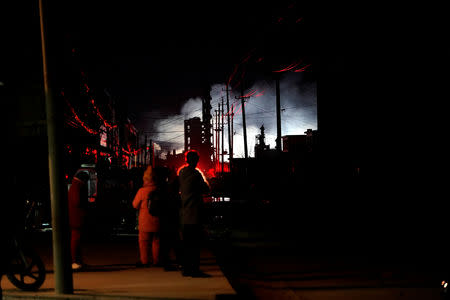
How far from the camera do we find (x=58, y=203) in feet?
21.5

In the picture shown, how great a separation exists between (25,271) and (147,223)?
2490 mm

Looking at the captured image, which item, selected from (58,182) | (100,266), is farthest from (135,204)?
(58,182)

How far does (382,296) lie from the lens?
7.29 meters

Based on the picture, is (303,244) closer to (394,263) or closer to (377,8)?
(394,263)

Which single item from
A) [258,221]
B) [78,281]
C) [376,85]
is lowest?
[258,221]

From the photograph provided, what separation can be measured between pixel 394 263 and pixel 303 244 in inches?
158

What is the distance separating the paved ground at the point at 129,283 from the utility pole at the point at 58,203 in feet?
0.82

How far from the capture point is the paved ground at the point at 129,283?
6.63 metres

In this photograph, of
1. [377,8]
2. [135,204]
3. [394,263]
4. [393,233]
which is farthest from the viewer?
[377,8]

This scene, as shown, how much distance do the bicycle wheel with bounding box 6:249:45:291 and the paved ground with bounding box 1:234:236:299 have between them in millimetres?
110

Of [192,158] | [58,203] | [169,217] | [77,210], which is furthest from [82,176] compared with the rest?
[58,203]

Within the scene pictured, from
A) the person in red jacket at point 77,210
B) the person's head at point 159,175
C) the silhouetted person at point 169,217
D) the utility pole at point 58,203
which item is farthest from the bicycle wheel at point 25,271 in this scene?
the person's head at point 159,175

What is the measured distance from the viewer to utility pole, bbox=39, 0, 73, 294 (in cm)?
657

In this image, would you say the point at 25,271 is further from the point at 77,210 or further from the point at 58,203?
the point at 77,210
